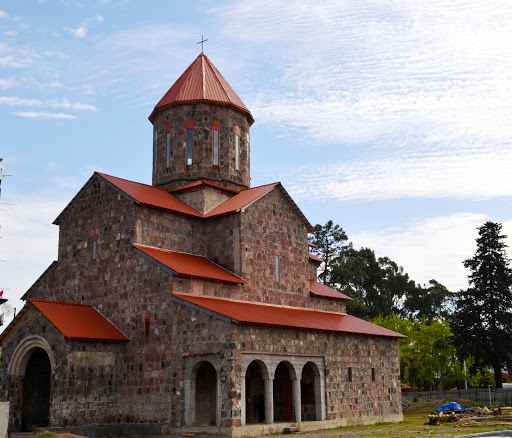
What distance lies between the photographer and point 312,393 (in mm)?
25094

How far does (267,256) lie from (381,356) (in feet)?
24.0

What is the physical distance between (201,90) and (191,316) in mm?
13052

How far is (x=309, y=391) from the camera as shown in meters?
25.2

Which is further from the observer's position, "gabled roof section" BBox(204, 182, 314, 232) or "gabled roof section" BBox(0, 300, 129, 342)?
"gabled roof section" BBox(204, 182, 314, 232)

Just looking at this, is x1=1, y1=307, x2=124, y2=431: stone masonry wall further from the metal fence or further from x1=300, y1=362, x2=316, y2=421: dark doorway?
the metal fence

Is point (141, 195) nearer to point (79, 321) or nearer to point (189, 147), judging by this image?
point (189, 147)

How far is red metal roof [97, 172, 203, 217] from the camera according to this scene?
25.2 meters

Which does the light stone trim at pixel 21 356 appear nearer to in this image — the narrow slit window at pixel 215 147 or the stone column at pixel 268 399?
the stone column at pixel 268 399

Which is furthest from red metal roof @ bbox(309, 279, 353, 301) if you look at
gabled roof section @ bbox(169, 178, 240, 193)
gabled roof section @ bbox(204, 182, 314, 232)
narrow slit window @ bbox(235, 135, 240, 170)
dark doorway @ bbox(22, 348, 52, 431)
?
dark doorway @ bbox(22, 348, 52, 431)

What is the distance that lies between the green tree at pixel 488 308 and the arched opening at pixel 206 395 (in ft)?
78.4

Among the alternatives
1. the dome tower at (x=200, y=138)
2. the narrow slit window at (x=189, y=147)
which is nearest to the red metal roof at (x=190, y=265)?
the dome tower at (x=200, y=138)

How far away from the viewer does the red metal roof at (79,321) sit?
71.4 ft

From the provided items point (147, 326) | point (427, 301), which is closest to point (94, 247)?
point (147, 326)

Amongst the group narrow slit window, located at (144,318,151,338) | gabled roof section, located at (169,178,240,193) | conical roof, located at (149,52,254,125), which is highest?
conical roof, located at (149,52,254,125)
